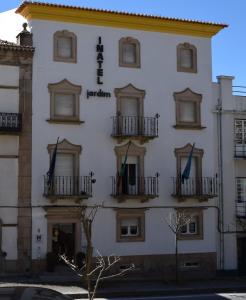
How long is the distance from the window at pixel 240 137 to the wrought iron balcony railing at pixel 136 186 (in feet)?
16.0

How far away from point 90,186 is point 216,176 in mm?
6754

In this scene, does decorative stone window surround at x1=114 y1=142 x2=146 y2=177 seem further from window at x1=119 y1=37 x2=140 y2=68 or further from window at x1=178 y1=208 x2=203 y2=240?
window at x1=119 y1=37 x2=140 y2=68

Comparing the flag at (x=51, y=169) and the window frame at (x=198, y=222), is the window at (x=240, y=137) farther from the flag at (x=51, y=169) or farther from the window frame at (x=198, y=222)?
the flag at (x=51, y=169)

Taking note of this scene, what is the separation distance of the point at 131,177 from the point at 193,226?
4125 millimetres

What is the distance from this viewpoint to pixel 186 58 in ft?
93.9

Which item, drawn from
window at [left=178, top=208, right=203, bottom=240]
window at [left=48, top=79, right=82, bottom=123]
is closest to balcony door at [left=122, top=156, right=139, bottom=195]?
window at [left=178, top=208, right=203, bottom=240]

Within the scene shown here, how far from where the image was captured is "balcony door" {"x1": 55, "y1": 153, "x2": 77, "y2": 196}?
82.2 ft

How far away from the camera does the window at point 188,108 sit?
2786 cm

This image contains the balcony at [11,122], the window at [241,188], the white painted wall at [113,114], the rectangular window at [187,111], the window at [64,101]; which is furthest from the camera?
the window at [241,188]

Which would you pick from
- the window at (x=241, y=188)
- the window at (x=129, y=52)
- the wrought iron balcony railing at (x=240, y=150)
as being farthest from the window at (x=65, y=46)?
the window at (x=241, y=188)

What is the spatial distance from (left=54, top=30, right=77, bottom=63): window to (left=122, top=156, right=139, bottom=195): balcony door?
5518 millimetres

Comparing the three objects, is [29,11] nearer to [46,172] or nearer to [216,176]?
[46,172]

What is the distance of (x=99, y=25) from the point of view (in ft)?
87.5

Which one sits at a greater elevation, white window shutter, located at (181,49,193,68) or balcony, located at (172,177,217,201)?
white window shutter, located at (181,49,193,68)
